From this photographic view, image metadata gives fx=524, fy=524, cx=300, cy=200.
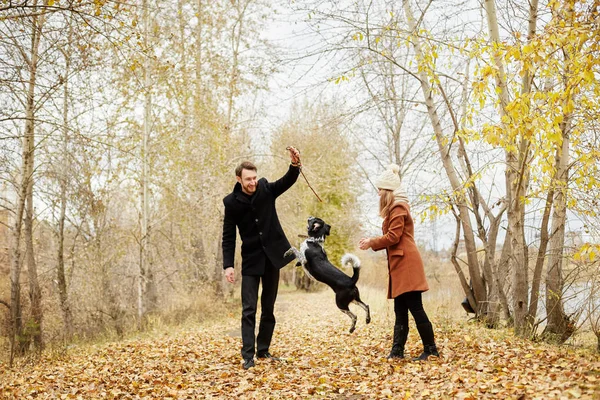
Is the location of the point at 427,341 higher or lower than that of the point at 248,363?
higher

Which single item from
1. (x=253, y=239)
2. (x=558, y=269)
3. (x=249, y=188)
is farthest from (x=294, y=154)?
(x=558, y=269)

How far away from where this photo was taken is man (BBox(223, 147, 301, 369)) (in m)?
5.94

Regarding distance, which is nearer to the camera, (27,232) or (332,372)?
(332,372)

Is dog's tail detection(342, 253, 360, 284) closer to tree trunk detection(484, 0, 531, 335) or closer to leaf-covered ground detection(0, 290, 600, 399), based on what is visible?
leaf-covered ground detection(0, 290, 600, 399)

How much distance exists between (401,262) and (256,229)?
1683 millimetres

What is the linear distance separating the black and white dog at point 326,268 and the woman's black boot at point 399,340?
34cm

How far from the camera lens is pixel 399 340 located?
5766 millimetres

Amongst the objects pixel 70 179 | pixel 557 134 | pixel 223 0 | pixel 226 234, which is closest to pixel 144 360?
pixel 226 234

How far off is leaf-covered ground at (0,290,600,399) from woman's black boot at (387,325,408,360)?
7.1 inches

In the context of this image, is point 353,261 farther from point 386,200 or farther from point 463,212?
point 463,212

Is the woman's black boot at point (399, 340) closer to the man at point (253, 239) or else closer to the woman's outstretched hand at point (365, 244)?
the woman's outstretched hand at point (365, 244)

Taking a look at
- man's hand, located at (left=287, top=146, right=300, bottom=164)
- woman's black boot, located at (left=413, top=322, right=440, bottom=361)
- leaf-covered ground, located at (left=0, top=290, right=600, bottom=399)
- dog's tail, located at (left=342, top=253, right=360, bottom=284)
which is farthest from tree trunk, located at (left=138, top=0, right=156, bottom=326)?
woman's black boot, located at (left=413, top=322, right=440, bottom=361)

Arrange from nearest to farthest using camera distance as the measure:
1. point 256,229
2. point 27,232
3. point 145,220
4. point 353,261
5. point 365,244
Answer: point 365,244
point 353,261
point 256,229
point 27,232
point 145,220

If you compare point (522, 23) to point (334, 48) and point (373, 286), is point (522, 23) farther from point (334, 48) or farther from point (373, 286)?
point (373, 286)
